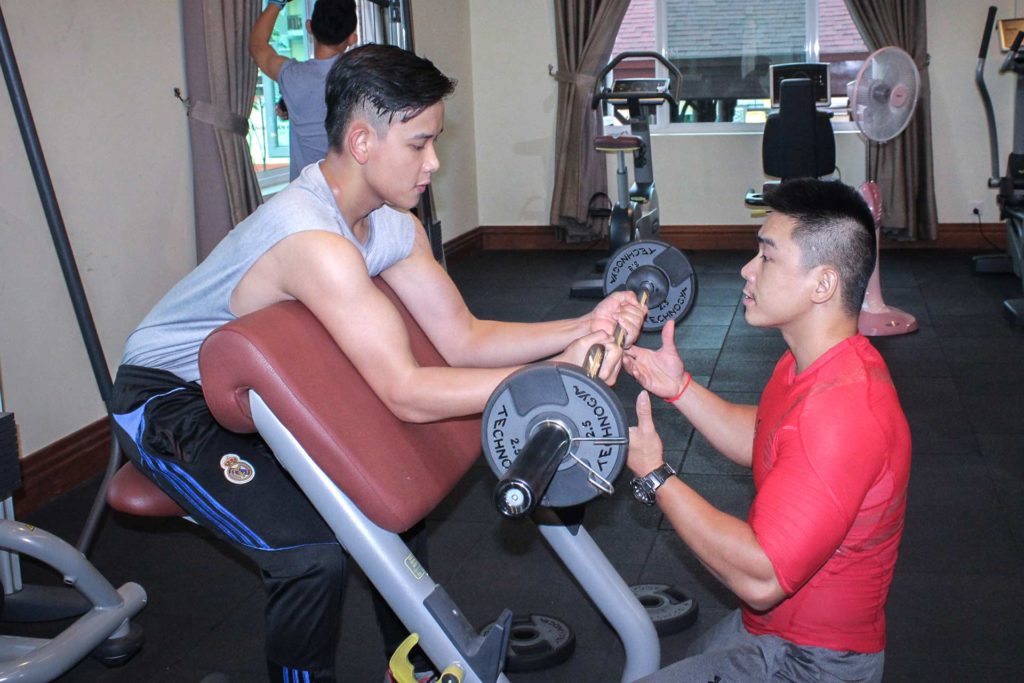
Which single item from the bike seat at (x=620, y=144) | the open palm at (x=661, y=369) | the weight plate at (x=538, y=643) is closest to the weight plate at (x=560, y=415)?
the open palm at (x=661, y=369)

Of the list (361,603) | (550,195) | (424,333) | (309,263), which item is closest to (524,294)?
(550,195)

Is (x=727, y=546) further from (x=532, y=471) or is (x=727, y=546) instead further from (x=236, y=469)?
(x=236, y=469)

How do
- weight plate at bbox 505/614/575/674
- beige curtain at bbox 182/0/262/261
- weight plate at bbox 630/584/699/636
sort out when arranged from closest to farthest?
weight plate at bbox 505/614/575/674 → weight plate at bbox 630/584/699/636 → beige curtain at bbox 182/0/262/261

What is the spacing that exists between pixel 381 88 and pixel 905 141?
5.06 m

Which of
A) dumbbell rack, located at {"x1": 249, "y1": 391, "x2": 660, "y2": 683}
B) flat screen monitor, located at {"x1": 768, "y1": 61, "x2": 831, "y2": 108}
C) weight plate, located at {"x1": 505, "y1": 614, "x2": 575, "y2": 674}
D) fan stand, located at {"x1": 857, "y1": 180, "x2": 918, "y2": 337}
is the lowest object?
weight plate, located at {"x1": 505, "y1": 614, "x2": 575, "y2": 674}

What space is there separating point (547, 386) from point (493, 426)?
9 cm

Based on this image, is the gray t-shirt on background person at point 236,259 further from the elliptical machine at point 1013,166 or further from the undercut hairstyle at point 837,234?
the elliptical machine at point 1013,166

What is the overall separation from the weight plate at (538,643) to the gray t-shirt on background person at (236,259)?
88 centimetres


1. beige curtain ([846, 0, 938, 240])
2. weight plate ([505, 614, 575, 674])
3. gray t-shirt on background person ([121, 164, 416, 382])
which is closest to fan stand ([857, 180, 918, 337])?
beige curtain ([846, 0, 938, 240])

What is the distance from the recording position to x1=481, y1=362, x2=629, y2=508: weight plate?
1.31m

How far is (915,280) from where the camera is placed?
556 cm

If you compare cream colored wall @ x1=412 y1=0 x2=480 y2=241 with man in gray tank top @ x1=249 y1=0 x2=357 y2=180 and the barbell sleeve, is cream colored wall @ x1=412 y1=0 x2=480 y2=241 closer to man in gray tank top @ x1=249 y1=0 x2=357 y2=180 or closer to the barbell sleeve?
man in gray tank top @ x1=249 y1=0 x2=357 y2=180

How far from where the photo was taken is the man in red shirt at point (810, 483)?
1.32 m

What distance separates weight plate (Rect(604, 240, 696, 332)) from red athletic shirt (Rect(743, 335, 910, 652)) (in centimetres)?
50
